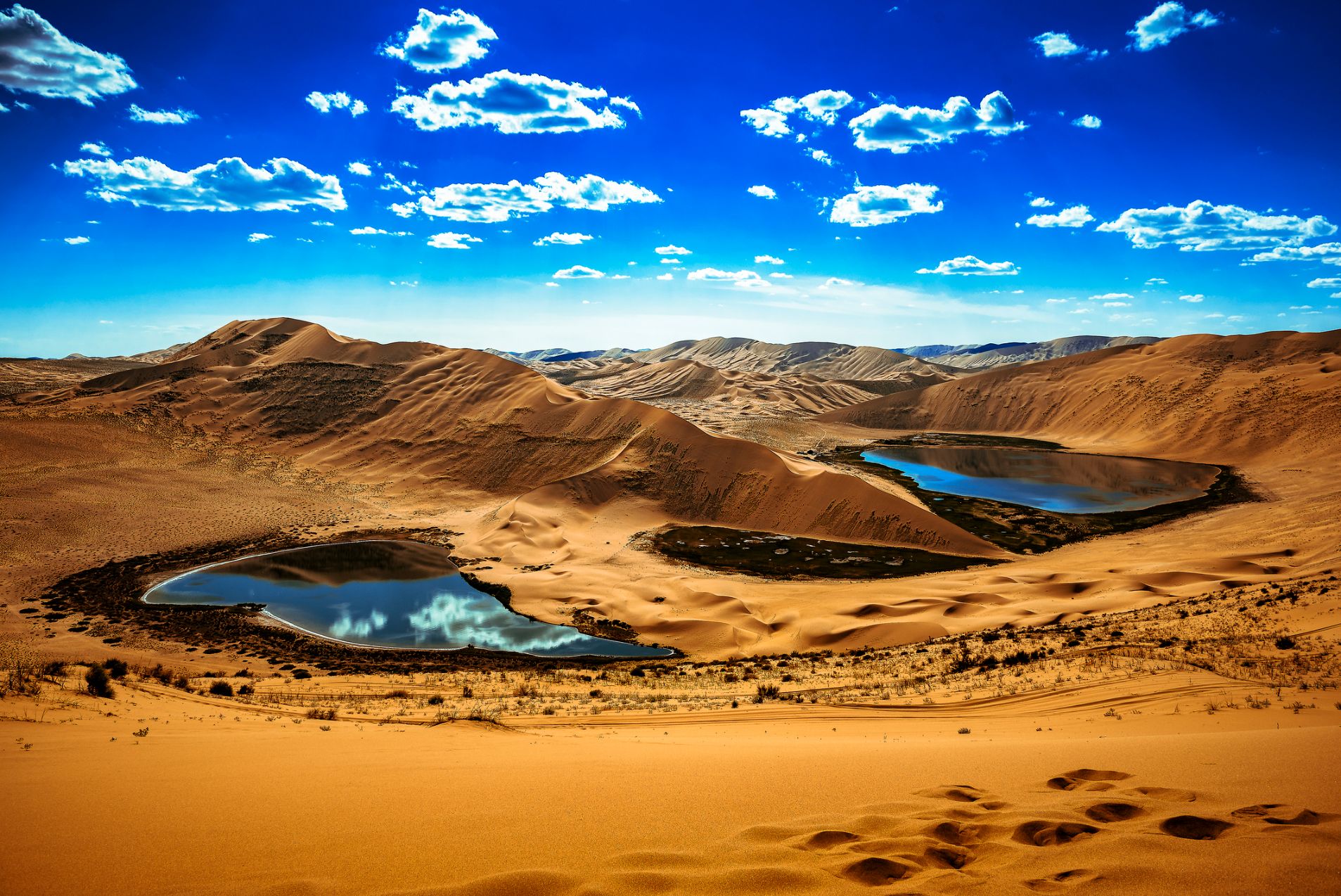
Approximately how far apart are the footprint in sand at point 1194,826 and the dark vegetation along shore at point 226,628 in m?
20.7

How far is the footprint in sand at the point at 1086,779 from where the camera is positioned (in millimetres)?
6695

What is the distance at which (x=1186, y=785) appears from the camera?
634 cm

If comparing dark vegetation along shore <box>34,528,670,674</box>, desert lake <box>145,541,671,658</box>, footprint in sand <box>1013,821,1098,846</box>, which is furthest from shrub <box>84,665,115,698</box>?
footprint in sand <box>1013,821,1098,846</box>

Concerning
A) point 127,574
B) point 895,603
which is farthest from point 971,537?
point 127,574

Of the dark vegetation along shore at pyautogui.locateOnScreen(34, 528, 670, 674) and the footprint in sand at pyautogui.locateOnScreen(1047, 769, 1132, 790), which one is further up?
the footprint in sand at pyautogui.locateOnScreen(1047, 769, 1132, 790)

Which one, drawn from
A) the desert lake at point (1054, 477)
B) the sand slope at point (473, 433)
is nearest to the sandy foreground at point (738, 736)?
the sand slope at point (473, 433)

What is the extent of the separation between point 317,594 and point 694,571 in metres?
19.2

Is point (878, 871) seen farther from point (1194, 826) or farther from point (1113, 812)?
point (1194, 826)

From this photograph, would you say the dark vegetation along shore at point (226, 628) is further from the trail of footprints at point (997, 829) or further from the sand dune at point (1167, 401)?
the sand dune at point (1167, 401)

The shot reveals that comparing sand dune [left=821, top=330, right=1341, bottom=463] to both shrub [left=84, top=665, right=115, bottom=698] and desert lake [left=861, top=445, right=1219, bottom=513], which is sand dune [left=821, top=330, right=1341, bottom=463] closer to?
desert lake [left=861, top=445, right=1219, bottom=513]

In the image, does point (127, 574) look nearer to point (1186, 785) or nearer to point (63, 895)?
point (63, 895)

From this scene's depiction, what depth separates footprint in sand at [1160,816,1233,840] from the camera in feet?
17.4

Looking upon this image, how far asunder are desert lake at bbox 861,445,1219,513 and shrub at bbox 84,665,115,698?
171 feet

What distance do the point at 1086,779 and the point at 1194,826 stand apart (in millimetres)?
1537
